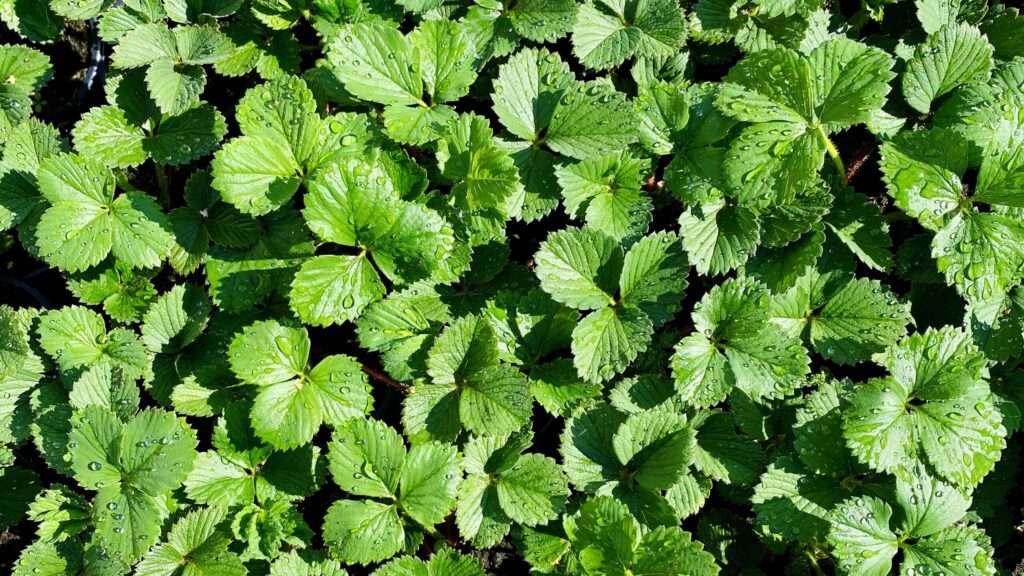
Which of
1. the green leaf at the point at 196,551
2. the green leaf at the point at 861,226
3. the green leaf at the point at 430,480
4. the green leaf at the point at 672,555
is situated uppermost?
the green leaf at the point at 861,226

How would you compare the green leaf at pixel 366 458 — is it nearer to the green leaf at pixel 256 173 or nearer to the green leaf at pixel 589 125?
the green leaf at pixel 256 173

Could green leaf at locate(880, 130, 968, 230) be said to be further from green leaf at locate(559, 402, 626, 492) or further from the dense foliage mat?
green leaf at locate(559, 402, 626, 492)

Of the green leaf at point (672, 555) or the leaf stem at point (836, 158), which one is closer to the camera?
the green leaf at point (672, 555)

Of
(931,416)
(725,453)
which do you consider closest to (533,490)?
(725,453)

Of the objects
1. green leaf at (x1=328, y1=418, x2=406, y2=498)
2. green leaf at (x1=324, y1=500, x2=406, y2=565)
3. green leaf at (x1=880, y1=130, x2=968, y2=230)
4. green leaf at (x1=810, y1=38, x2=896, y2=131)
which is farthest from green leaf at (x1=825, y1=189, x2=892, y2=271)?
green leaf at (x1=324, y1=500, x2=406, y2=565)

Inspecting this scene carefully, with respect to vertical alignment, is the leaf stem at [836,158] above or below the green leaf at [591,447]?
above

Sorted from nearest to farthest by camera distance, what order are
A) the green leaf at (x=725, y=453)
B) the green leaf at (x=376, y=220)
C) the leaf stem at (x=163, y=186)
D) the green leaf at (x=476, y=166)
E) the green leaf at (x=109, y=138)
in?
the green leaf at (x=376, y=220) < the green leaf at (x=476, y=166) < the green leaf at (x=725, y=453) < the green leaf at (x=109, y=138) < the leaf stem at (x=163, y=186)

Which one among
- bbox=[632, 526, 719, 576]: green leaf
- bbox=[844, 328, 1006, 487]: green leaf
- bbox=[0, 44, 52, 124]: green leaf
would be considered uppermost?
bbox=[0, 44, 52, 124]: green leaf

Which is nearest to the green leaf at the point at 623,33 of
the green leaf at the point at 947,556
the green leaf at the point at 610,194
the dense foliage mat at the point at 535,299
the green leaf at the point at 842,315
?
the dense foliage mat at the point at 535,299
